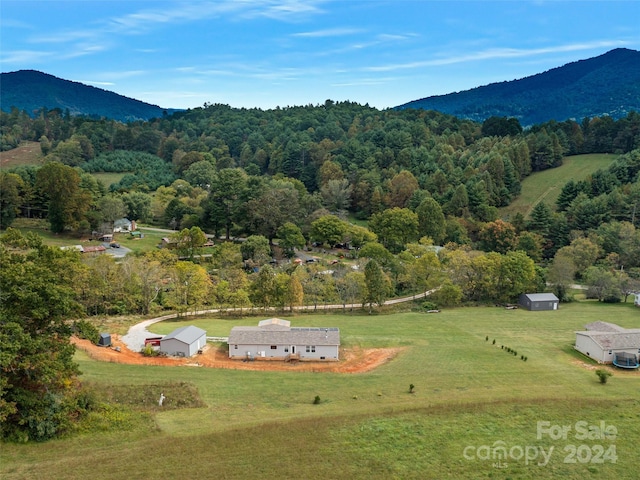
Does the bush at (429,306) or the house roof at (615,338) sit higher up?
the house roof at (615,338)

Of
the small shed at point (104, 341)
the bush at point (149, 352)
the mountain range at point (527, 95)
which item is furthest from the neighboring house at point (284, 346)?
the mountain range at point (527, 95)

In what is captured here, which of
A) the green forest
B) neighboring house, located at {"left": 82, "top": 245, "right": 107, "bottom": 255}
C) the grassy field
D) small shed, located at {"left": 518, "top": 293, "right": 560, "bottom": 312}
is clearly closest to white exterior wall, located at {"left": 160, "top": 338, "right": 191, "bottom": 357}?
the grassy field

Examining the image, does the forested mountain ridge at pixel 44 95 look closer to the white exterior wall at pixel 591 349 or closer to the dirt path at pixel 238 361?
the dirt path at pixel 238 361

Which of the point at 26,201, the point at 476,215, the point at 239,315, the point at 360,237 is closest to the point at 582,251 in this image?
the point at 476,215

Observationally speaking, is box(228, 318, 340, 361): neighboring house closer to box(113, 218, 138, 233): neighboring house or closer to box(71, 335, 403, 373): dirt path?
box(71, 335, 403, 373): dirt path

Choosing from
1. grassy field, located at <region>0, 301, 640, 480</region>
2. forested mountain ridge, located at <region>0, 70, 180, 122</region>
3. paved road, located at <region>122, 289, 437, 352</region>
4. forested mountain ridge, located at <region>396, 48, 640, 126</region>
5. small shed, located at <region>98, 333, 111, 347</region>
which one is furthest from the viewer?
forested mountain ridge, located at <region>0, 70, 180, 122</region>

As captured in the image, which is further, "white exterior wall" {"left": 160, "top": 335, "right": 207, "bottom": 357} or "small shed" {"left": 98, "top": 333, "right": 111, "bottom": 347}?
"small shed" {"left": 98, "top": 333, "right": 111, "bottom": 347}

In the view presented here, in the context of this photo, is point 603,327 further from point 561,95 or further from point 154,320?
point 561,95
